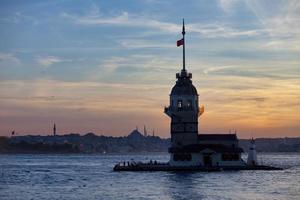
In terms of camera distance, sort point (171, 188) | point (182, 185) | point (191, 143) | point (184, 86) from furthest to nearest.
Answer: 1. point (184, 86)
2. point (191, 143)
3. point (182, 185)
4. point (171, 188)

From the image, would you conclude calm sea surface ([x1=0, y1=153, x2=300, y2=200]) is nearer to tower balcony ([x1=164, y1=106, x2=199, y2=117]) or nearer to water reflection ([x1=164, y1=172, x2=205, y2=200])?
water reflection ([x1=164, y1=172, x2=205, y2=200])

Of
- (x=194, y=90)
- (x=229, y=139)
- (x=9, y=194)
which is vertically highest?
(x=194, y=90)

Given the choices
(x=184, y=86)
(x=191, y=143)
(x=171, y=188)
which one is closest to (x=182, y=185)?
(x=171, y=188)

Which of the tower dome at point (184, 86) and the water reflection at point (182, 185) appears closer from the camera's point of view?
the water reflection at point (182, 185)

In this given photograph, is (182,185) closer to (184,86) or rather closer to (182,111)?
(182,111)

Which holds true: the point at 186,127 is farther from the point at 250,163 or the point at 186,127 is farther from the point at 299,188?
the point at 299,188

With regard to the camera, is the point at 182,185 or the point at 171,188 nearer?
the point at 171,188

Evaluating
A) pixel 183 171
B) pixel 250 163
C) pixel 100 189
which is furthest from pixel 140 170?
pixel 100 189

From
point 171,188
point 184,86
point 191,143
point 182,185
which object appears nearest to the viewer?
point 171,188

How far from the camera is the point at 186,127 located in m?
109

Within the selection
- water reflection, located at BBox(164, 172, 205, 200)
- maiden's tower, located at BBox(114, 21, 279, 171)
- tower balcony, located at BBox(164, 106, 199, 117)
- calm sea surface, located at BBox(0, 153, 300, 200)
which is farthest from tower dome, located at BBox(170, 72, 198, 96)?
calm sea surface, located at BBox(0, 153, 300, 200)

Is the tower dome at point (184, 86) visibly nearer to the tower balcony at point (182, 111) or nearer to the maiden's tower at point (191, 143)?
the maiden's tower at point (191, 143)

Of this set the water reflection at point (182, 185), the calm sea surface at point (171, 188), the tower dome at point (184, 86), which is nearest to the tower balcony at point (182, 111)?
the tower dome at point (184, 86)

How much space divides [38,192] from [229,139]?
39177 mm
